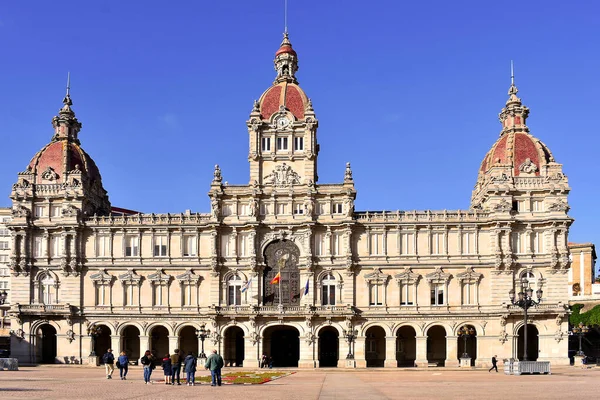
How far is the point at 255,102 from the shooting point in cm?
10506

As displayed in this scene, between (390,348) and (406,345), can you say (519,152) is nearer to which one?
(406,345)

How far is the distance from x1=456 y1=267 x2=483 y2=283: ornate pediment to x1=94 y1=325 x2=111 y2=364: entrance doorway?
4584cm

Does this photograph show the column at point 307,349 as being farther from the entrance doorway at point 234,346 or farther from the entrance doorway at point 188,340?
the entrance doorway at point 188,340

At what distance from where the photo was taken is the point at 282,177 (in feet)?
335

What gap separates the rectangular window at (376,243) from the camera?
328 feet

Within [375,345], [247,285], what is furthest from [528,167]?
[247,285]

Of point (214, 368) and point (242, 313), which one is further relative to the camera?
point (242, 313)

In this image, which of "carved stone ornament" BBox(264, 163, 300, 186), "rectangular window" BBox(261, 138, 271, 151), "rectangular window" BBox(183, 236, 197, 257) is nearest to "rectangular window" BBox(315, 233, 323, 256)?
"carved stone ornament" BBox(264, 163, 300, 186)

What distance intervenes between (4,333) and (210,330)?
41193 millimetres

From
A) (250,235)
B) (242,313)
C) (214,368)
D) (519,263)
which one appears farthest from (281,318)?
(214,368)

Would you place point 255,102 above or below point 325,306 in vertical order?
above

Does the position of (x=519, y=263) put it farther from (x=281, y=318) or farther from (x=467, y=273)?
(x=281, y=318)

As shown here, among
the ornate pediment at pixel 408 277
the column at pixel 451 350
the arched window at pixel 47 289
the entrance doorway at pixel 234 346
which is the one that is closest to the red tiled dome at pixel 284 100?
the ornate pediment at pixel 408 277

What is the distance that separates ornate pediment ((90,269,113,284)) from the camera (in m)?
102
